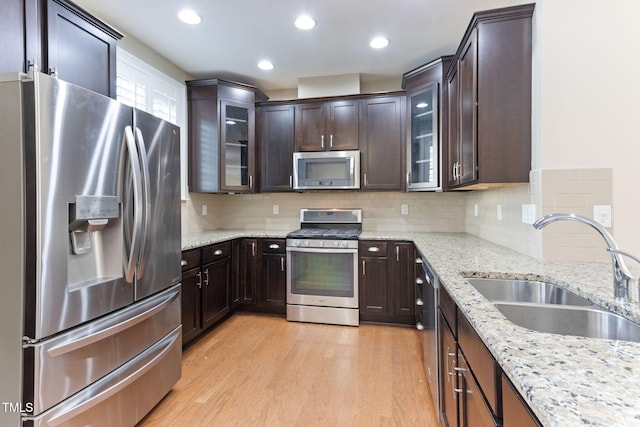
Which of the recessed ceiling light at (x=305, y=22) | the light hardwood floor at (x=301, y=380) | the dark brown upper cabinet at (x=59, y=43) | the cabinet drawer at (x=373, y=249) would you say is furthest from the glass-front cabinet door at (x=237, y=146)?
the light hardwood floor at (x=301, y=380)

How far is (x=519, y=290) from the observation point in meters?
1.41

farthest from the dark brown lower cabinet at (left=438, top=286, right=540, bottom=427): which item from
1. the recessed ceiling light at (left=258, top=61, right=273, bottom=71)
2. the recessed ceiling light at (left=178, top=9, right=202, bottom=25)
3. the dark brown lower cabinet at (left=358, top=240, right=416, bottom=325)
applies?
the recessed ceiling light at (left=258, top=61, right=273, bottom=71)

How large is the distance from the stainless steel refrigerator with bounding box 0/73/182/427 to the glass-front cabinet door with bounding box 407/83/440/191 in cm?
240

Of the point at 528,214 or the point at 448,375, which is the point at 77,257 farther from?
the point at 528,214

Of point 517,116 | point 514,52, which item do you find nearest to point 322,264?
point 517,116

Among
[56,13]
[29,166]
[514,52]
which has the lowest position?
[29,166]

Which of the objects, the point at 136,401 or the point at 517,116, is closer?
the point at 136,401

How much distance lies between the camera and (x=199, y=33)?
2.54 metres

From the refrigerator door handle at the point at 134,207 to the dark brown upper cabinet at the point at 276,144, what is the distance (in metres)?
2.04

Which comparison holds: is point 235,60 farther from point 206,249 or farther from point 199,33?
point 206,249

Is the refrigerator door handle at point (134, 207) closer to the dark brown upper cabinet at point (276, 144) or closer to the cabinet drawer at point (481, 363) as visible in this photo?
the cabinet drawer at point (481, 363)

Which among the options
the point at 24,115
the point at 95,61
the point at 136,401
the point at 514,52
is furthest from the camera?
the point at 95,61

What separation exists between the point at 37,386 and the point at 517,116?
2.64 m

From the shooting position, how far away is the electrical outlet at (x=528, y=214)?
1.76 m
